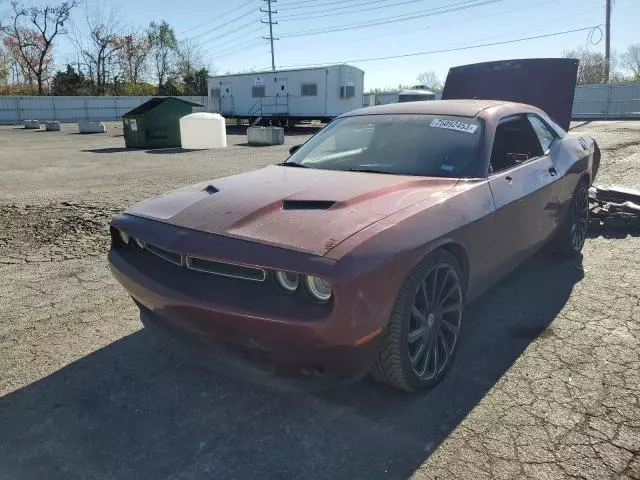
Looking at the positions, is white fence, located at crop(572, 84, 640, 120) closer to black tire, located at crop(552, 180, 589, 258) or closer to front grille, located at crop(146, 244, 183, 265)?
black tire, located at crop(552, 180, 589, 258)

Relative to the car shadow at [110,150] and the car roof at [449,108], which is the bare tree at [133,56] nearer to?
the car shadow at [110,150]

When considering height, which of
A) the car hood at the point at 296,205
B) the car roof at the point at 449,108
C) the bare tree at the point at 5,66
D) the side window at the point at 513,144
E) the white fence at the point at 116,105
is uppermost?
the bare tree at the point at 5,66

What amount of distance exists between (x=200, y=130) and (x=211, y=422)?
1640 centimetres

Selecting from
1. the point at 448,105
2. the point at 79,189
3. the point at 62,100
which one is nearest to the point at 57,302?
the point at 448,105

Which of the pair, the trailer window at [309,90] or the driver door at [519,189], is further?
the trailer window at [309,90]

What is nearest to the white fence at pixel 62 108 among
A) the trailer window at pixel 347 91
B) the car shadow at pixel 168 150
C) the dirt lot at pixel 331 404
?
the trailer window at pixel 347 91

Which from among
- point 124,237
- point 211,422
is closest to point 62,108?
point 124,237

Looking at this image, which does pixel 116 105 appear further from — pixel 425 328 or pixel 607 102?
pixel 425 328

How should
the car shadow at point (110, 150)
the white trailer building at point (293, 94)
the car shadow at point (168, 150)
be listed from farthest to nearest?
the white trailer building at point (293, 94), the car shadow at point (110, 150), the car shadow at point (168, 150)

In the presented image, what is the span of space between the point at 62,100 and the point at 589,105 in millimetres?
35717

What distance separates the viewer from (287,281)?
223cm

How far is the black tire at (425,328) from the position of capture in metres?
2.35

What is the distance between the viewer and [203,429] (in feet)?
7.88

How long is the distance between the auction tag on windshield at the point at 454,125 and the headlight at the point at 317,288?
1.88m
